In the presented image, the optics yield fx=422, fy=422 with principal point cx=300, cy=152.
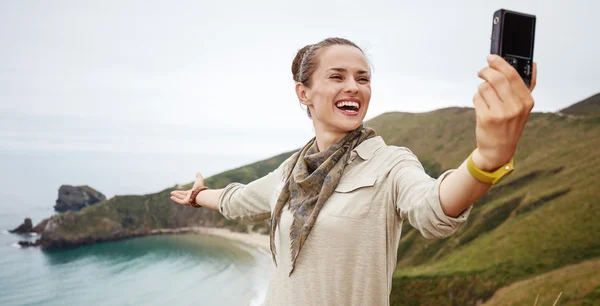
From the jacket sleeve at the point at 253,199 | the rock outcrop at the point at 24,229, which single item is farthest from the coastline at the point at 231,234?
the jacket sleeve at the point at 253,199

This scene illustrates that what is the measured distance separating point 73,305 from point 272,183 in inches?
2642

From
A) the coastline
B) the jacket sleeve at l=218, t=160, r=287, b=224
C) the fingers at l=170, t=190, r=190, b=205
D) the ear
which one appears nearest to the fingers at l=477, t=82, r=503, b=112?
the ear

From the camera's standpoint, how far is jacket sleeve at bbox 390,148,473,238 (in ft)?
6.00

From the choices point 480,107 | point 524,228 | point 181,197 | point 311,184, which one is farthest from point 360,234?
point 524,228

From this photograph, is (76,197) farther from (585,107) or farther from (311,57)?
(311,57)

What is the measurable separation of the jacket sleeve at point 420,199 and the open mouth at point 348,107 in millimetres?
456

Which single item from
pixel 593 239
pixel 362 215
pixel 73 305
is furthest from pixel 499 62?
pixel 73 305

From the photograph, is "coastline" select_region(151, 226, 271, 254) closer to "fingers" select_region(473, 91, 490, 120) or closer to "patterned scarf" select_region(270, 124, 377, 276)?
"patterned scarf" select_region(270, 124, 377, 276)

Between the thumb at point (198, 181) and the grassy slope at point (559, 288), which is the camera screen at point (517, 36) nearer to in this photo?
the thumb at point (198, 181)

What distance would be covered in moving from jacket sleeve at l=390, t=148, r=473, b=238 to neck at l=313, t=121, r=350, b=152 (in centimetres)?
51

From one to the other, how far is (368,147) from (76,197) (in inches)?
5317

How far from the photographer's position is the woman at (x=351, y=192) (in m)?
1.71

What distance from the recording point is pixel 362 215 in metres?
2.38

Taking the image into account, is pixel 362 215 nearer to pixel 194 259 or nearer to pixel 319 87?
pixel 319 87
